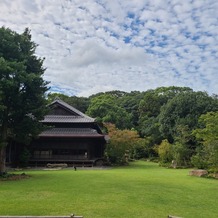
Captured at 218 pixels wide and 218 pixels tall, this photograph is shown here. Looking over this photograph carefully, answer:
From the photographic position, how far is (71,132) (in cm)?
3184

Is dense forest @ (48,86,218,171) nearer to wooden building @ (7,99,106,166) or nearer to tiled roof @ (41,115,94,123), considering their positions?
wooden building @ (7,99,106,166)

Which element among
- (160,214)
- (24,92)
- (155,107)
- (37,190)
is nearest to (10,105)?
(24,92)

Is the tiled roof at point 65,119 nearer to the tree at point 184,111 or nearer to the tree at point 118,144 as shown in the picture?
the tree at point 118,144

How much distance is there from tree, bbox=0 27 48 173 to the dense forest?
1152cm

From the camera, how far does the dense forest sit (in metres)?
21.9

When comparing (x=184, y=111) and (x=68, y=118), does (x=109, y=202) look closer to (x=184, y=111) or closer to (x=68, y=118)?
(x=68, y=118)

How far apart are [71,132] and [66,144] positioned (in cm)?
151

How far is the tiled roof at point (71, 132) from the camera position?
3055 centimetres

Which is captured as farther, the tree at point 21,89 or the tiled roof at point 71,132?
the tiled roof at point 71,132

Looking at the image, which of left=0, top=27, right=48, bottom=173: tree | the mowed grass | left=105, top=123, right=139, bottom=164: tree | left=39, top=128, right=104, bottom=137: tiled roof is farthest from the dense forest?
left=0, top=27, right=48, bottom=173: tree

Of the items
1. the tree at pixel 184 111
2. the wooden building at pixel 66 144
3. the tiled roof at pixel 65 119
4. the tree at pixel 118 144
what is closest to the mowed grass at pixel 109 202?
the wooden building at pixel 66 144

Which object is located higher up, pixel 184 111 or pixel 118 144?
pixel 184 111

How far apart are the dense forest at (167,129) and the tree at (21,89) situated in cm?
1152

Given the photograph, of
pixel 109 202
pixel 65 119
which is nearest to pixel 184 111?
pixel 65 119
